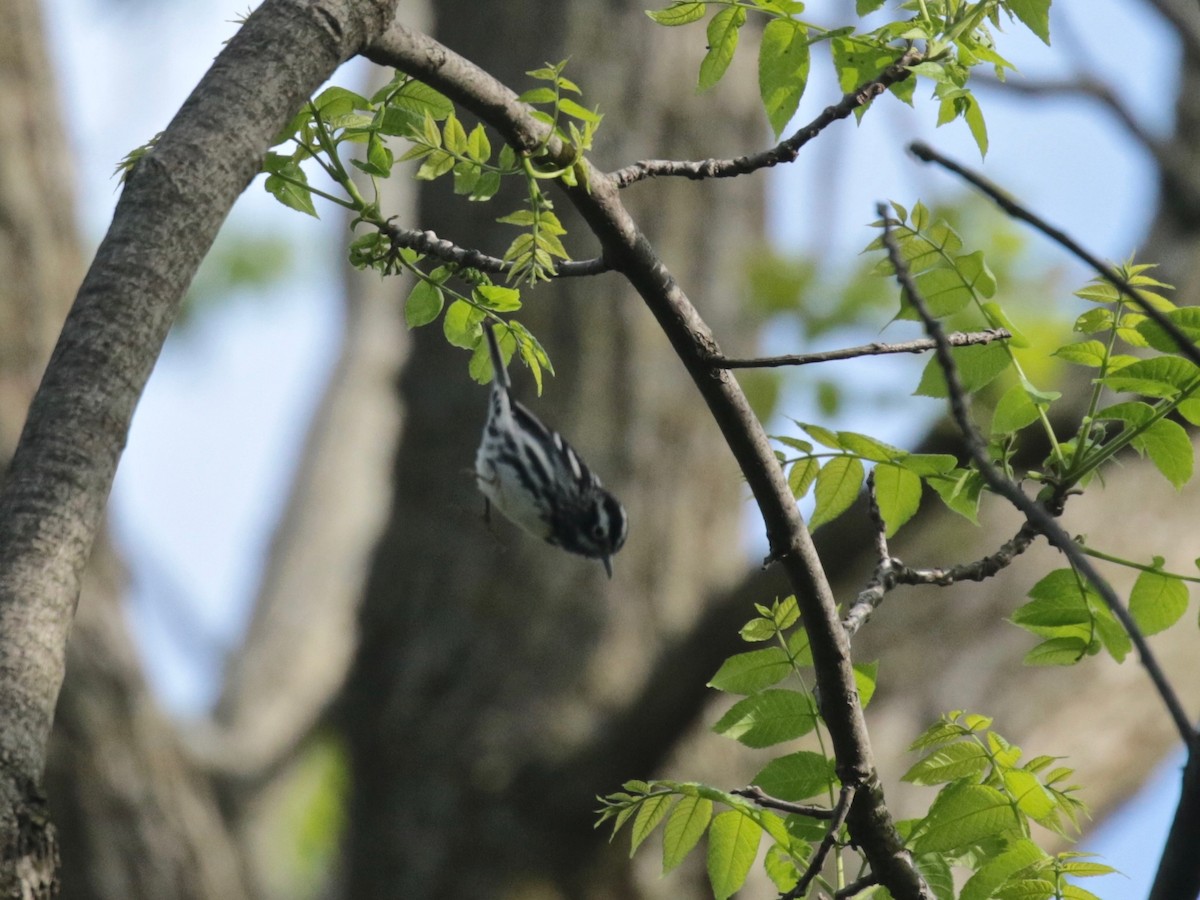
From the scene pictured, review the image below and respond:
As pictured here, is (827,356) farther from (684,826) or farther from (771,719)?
(684,826)

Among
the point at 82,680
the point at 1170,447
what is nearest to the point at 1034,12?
the point at 1170,447

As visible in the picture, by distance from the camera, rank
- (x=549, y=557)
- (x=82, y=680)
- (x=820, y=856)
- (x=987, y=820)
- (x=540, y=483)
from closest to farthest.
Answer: (x=820, y=856) → (x=987, y=820) → (x=540, y=483) → (x=82, y=680) → (x=549, y=557)

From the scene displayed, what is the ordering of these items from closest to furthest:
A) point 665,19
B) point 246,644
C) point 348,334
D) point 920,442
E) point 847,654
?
point 847,654 < point 665,19 < point 920,442 < point 246,644 < point 348,334

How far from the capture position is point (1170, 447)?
77.2 inches

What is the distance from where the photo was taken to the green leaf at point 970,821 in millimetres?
1785

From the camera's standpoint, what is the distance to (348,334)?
13.8 metres

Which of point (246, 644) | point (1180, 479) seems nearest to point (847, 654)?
point (1180, 479)

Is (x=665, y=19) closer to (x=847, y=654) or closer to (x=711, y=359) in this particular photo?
(x=711, y=359)

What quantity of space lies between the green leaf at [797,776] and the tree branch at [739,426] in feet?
0.16

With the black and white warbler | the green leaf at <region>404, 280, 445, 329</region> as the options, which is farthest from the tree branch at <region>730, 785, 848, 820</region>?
the black and white warbler

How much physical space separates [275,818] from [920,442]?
7758 mm

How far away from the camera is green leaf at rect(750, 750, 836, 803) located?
6.24 feet

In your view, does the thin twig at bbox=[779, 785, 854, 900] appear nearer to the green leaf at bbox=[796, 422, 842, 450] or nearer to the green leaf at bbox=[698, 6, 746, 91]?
the green leaf at bbox=[796, 422, 842, 450]

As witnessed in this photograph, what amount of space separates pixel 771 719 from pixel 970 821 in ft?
0.99
